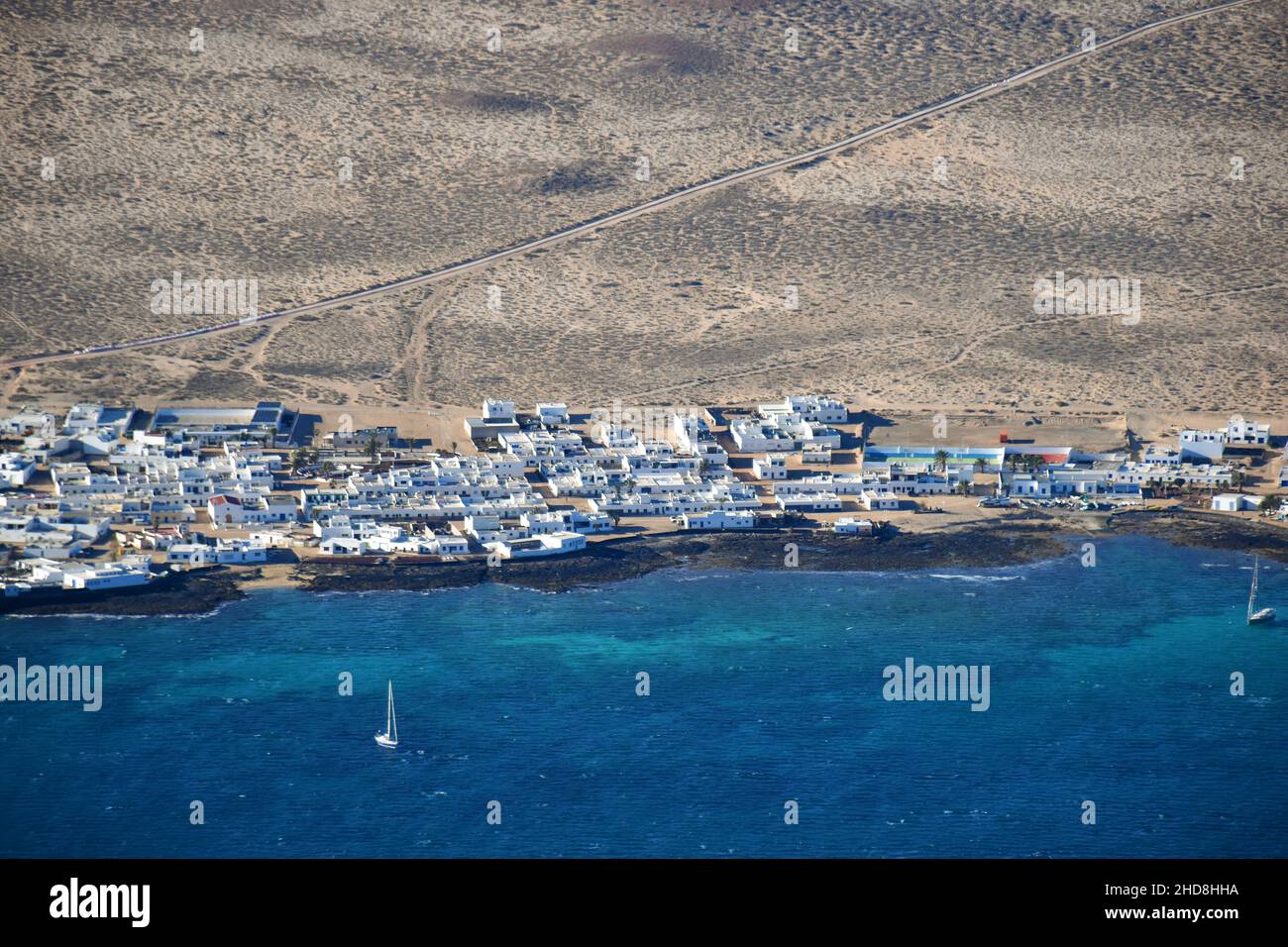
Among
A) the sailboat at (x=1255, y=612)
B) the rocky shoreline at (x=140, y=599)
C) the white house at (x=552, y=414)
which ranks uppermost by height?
the white house at (x=552, y=414)

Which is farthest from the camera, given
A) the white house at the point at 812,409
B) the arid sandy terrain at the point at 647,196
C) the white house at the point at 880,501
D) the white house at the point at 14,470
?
the arid sandy terrain at the point at 647,196

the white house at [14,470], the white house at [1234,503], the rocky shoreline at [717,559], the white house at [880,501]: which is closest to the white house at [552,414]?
the rocky shoreline at [717,559]

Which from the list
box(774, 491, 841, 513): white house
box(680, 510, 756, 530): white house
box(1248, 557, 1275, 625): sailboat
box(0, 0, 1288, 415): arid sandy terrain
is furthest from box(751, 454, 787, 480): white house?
box(1248, 557, 1275, 625): sailboat

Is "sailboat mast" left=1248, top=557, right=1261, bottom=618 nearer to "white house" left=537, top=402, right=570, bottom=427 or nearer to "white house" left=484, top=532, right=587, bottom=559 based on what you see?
"white house" left=484, top=532, right=587, bottom=559

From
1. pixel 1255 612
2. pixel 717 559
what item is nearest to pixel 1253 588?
pixel 1255 612

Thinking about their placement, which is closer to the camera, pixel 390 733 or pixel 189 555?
pixel 390 733

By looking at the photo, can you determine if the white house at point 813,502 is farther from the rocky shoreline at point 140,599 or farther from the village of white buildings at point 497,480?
the rocky shoreline at point 140,599

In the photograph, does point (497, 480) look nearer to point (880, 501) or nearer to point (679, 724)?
point (880, 501)
